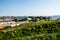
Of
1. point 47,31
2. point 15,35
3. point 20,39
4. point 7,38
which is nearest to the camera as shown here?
point 20,39

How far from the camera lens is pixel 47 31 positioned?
1026 centimetres

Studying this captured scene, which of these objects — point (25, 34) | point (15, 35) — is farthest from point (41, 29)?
point (15, 35)

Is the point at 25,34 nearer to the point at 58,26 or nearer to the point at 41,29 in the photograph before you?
the point at 41,29

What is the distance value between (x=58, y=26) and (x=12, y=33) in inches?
141

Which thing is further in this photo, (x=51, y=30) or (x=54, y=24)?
(x=54, y=24)

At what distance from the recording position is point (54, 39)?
8.22 m

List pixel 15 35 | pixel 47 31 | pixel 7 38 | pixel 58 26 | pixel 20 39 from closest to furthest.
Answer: pixel 20 39 < pixel 7 38 < pixel 15 35 < pixel 47 31 < pixel 58 26

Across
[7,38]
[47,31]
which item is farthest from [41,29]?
[7,38]

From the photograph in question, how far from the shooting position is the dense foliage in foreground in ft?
27.9

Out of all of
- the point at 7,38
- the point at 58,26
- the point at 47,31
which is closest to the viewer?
the point at 7,38

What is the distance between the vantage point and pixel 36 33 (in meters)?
9.84

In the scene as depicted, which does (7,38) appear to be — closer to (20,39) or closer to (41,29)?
(20,39)

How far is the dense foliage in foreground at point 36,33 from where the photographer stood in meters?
8.52

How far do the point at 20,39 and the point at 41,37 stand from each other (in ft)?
3.88
